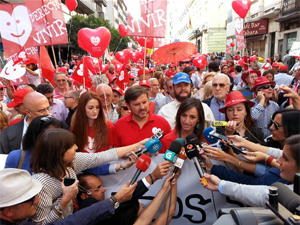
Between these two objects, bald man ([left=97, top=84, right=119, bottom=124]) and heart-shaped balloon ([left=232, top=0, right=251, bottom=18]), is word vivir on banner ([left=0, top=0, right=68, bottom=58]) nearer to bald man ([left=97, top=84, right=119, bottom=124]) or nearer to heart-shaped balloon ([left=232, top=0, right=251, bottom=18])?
bald man ([left=97, top=84, right=119, bottom=124])

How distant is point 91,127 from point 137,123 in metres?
0.58

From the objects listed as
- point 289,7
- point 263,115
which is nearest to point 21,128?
point 263,115

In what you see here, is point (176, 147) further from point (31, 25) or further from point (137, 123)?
point (31, 25)

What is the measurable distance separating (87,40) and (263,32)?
23321 millimetres

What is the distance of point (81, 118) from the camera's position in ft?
9.48

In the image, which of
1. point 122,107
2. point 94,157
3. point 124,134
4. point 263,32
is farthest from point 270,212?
point 263,32

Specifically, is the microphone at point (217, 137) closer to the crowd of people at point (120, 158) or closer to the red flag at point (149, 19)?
the crowd of people at point (120, 158)

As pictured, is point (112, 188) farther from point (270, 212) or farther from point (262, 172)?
point (270, 212)


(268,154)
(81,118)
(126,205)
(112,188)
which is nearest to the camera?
(126,205)

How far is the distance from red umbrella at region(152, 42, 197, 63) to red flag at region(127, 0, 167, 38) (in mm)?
928

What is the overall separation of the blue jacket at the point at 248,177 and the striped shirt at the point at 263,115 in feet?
5.47

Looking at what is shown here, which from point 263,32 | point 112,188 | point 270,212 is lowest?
point 112,188

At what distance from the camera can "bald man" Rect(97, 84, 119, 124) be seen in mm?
4021

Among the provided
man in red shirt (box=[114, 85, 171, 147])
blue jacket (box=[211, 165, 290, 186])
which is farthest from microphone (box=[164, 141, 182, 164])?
man in red shirt (box=[114, 85, 171, 147])
